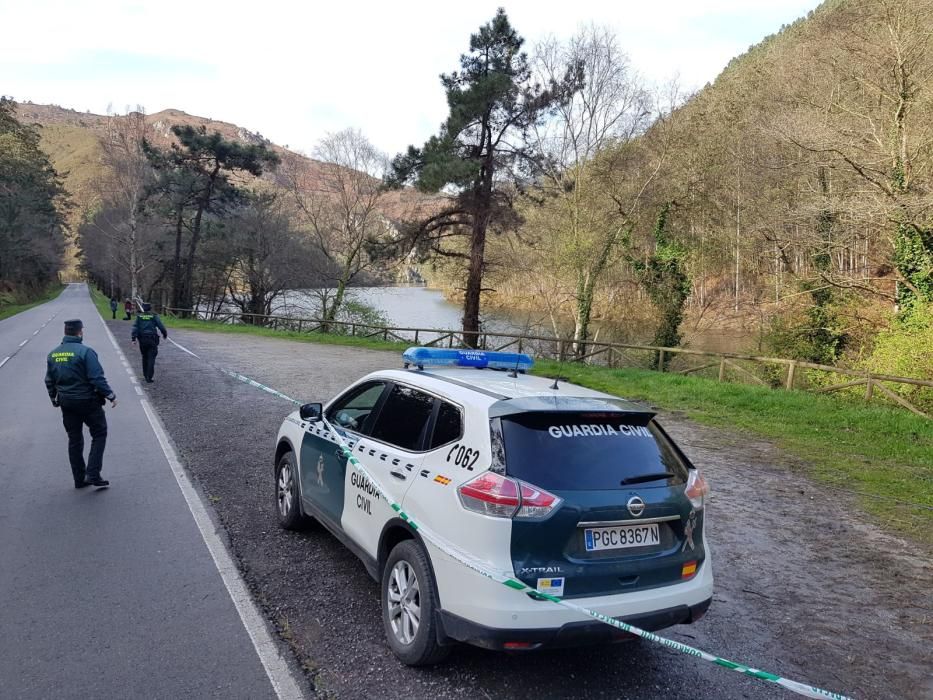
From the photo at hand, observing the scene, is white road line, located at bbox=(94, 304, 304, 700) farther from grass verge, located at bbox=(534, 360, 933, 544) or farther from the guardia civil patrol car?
grass verge, located at bbox=(534, 360, 933, 544)

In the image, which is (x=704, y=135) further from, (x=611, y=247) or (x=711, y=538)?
(x=711, y=538)

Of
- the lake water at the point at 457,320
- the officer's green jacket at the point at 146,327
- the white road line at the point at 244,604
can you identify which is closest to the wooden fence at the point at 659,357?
the lake water at the point at 457,320

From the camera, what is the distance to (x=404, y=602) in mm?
3346

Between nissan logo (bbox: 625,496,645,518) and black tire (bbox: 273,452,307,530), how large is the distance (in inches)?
112

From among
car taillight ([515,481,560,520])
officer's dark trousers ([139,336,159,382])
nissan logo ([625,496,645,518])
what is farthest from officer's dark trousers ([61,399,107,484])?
officer's dark trousers ([139,336,159,382])

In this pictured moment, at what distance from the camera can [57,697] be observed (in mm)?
2953

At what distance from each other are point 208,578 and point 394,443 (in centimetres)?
174

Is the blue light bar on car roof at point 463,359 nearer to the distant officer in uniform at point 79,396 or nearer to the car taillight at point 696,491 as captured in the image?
the car taillight at point 696,491

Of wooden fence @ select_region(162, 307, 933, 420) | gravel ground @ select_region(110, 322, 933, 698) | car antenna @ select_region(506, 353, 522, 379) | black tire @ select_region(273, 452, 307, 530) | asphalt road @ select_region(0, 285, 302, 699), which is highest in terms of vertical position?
car antenna @ select_region(506, 353, 522, 379)

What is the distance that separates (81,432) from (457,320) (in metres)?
33.3

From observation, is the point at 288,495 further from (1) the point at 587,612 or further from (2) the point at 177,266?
(2) the point at 177,266

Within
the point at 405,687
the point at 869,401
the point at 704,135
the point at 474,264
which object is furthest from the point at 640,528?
the point at 704,135

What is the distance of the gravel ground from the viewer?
323cm

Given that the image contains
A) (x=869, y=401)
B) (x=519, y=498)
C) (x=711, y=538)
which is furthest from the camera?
(x=869, y=401)
